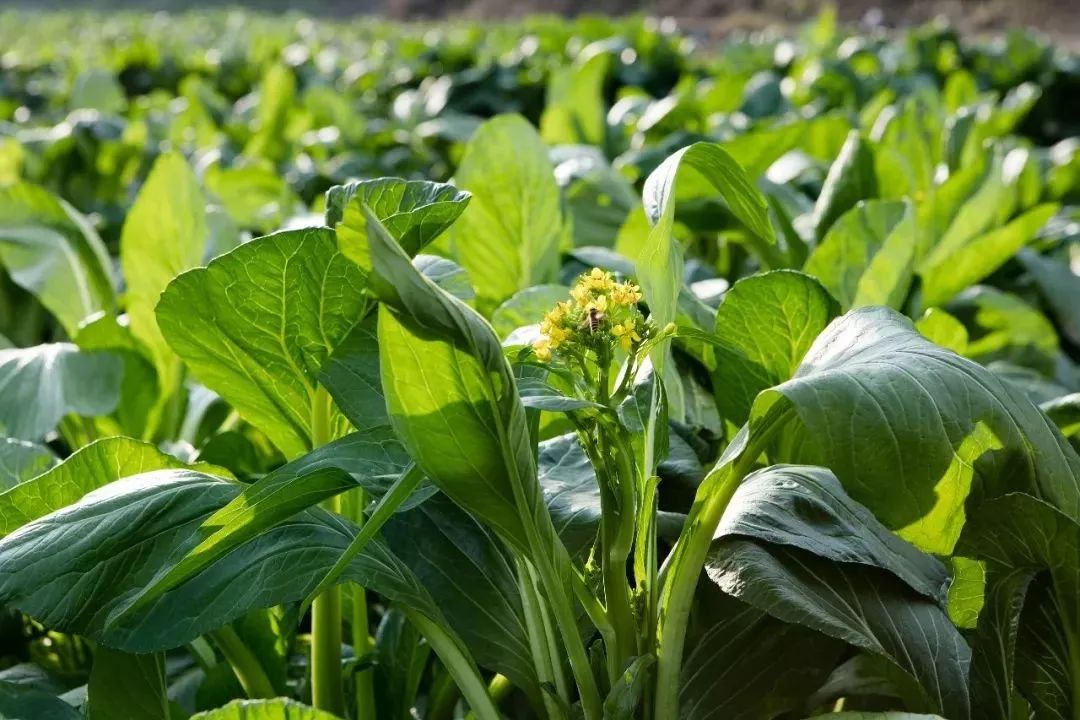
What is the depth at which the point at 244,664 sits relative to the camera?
3.79 ft

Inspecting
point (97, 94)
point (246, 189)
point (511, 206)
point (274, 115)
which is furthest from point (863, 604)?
point (97, 94)

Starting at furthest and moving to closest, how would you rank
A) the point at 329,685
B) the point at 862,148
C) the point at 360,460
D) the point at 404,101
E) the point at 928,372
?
the point at 404,101
the point at 862,148
the point at 329,685
the point at 360,460
the point at 928,372

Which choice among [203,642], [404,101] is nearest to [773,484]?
[203,642]

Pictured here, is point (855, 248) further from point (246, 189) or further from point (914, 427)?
point (246, 189)

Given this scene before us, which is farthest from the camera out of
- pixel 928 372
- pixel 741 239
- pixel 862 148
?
pixel 741 239

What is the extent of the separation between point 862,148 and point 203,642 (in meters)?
1.27

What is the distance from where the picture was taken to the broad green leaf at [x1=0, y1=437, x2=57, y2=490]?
4.17ft

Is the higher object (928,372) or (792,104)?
(928,372)

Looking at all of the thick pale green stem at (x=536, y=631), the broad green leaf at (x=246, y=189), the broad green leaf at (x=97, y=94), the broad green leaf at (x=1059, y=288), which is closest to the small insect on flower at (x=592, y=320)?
the thick pale green stem at (x=536, y=631)

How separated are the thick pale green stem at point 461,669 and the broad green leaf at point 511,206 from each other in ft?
2.39

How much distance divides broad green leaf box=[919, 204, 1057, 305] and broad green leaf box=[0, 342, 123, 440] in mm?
1243

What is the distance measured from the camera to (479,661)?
1.06m

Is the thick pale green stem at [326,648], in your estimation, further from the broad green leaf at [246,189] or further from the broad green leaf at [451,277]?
the broad green leaf at [246,189]

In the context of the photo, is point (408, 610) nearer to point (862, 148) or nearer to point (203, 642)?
point (203, 642)
